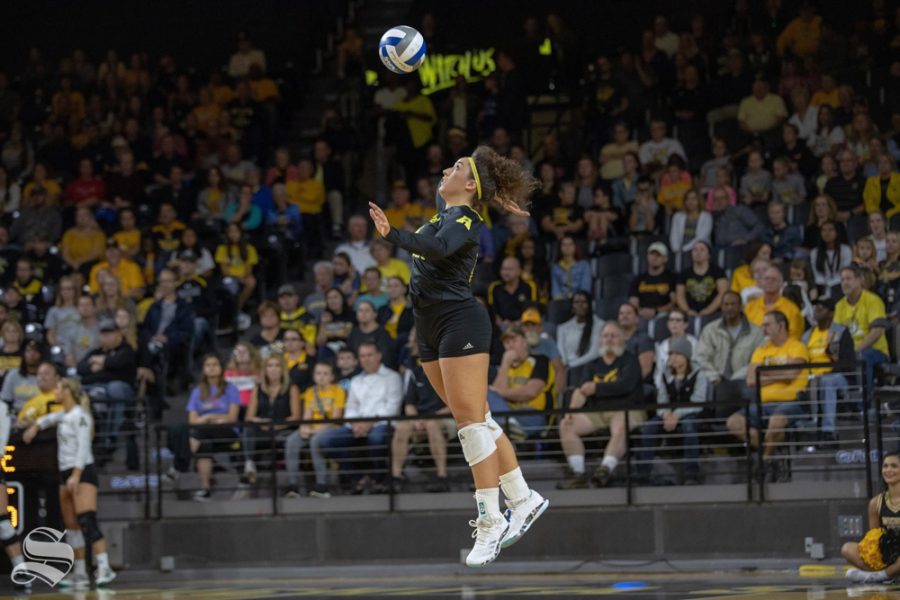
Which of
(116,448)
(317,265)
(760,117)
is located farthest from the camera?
(760,117)

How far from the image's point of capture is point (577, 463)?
13.9 metres

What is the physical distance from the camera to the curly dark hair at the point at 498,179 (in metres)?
8.80

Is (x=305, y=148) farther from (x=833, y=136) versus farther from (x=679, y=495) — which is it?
(x=679, y=495)

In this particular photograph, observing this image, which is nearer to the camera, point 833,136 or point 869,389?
point 869,389

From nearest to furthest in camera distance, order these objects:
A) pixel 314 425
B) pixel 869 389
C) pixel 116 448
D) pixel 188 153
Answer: pixel 869 389 < pixel 314 425 < pixel 116 448 < pixel 188 153

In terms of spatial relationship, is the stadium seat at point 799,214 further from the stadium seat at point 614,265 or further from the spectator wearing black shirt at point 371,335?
the spectator wearing black shirt at point 371,335

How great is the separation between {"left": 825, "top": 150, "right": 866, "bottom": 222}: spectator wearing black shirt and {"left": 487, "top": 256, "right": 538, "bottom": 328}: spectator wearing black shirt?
3.28 metres

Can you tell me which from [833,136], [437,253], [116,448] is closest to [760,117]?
[833,136]

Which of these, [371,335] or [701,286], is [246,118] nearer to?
[371,335]

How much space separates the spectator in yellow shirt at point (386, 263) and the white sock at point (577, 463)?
3.69m

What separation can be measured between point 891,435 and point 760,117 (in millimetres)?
5475

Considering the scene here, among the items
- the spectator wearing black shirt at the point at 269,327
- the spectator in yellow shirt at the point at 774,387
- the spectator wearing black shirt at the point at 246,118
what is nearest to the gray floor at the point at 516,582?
the spectator in yellow shirt at the point at 774,387

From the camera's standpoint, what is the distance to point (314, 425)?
48.5 ft

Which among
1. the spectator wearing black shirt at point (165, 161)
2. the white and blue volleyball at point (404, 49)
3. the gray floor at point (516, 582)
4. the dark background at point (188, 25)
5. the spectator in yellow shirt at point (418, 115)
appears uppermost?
the dark background at point (188, 25)
